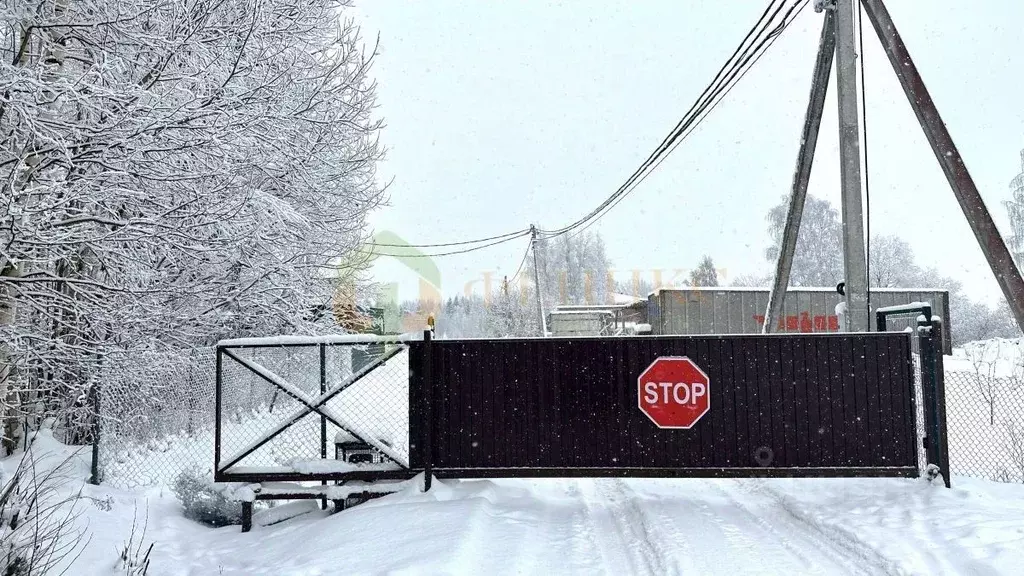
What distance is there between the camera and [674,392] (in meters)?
6.18

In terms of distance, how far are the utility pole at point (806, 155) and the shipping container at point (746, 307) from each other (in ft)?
50.2

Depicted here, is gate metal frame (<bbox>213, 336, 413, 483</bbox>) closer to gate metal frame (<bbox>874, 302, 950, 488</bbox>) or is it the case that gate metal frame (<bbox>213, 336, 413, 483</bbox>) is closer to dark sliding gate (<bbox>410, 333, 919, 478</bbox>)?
dark sliding gate (<bbox>410, 333, 919, 478</bbox>)

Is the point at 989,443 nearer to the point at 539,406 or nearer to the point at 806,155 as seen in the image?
the point at 806,155

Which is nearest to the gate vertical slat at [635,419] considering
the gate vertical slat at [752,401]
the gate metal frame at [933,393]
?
the gate vertical slat at [752,401]

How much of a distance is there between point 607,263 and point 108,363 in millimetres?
72012

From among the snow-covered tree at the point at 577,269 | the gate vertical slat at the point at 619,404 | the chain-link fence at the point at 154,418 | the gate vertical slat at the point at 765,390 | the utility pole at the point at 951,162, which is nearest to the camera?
the gate vertical slat at the point at 765,390

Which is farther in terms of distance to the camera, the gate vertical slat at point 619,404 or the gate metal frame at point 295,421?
the gate vertical slat at point 619,404

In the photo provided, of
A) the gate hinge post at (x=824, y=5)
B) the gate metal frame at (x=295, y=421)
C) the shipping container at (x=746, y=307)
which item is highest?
the gate hinge post at (x=824, y=5)

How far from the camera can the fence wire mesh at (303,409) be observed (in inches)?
241

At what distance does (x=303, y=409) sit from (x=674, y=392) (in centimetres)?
370

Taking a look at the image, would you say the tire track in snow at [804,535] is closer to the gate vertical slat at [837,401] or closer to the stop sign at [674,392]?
the gate vertical slat at [837,401]

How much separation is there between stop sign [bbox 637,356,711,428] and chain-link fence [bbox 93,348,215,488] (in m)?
5.18

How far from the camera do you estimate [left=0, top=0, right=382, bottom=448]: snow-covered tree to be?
5750 millimetres

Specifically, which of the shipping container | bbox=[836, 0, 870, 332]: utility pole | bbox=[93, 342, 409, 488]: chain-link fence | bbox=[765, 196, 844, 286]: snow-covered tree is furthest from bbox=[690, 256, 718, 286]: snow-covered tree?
bbox=[836, 0, 870, 332]: utility pole
